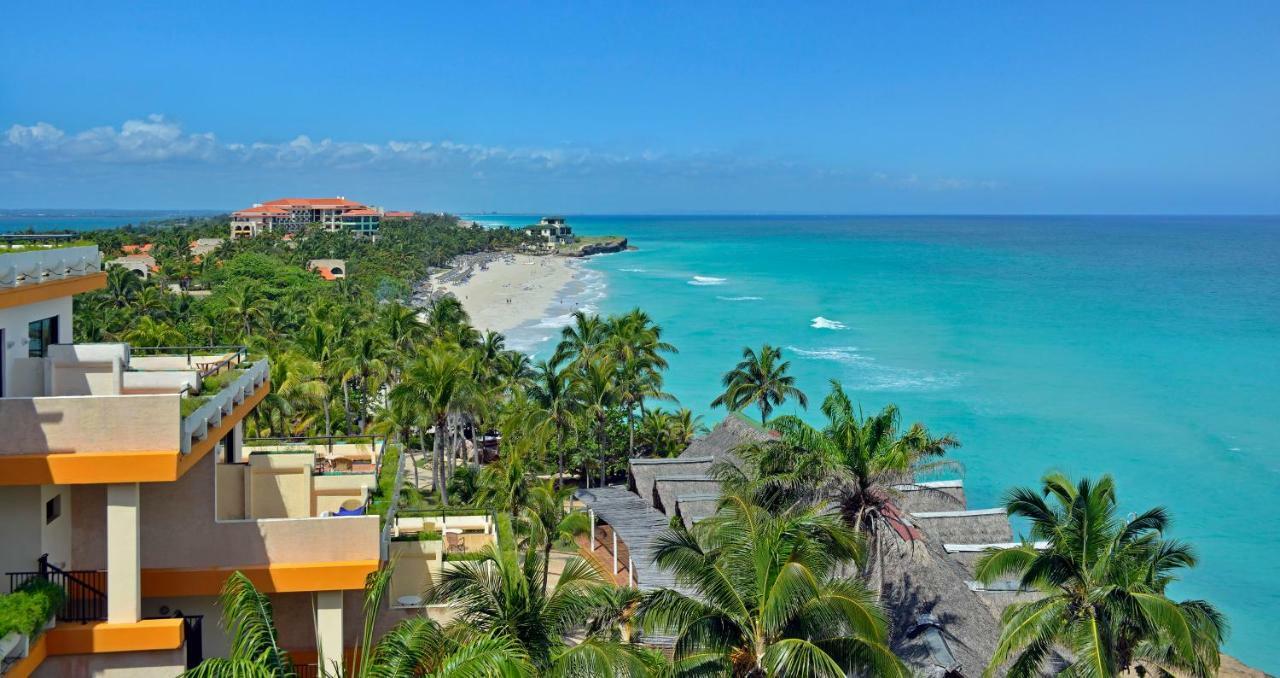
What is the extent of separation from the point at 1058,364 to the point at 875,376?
14.1 meters

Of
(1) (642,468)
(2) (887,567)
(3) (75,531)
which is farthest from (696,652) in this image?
(1) (642,468)

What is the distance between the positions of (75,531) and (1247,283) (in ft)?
441

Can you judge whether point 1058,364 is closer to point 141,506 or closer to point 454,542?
point 454,542

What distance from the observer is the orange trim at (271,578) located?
35.5 feet

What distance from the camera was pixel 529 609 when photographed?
1099 cm

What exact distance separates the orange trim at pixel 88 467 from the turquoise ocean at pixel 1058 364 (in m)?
26.5

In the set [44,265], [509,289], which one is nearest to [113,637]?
[44,265]

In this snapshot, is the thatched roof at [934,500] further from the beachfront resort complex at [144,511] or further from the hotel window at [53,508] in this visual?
the hotel window at [53,508]

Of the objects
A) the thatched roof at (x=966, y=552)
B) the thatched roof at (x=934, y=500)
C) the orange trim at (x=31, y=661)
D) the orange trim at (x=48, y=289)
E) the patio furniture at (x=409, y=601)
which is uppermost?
the orange trim at (x=48, y=289)

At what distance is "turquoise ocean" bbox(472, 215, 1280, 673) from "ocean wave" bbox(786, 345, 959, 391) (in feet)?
0.60

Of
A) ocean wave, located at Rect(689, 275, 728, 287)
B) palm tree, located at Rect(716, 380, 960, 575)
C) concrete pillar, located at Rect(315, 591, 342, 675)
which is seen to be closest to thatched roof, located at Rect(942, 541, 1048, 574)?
palm tree, located at Rect(716, 380, 960, 575)

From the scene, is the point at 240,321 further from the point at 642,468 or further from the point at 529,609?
the point at 529,609

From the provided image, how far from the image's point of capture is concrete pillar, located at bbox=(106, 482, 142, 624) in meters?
9.56

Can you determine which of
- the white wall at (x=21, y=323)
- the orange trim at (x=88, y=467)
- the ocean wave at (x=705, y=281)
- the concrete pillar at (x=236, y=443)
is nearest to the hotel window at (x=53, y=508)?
the orange trim at (x=88, y=467)
